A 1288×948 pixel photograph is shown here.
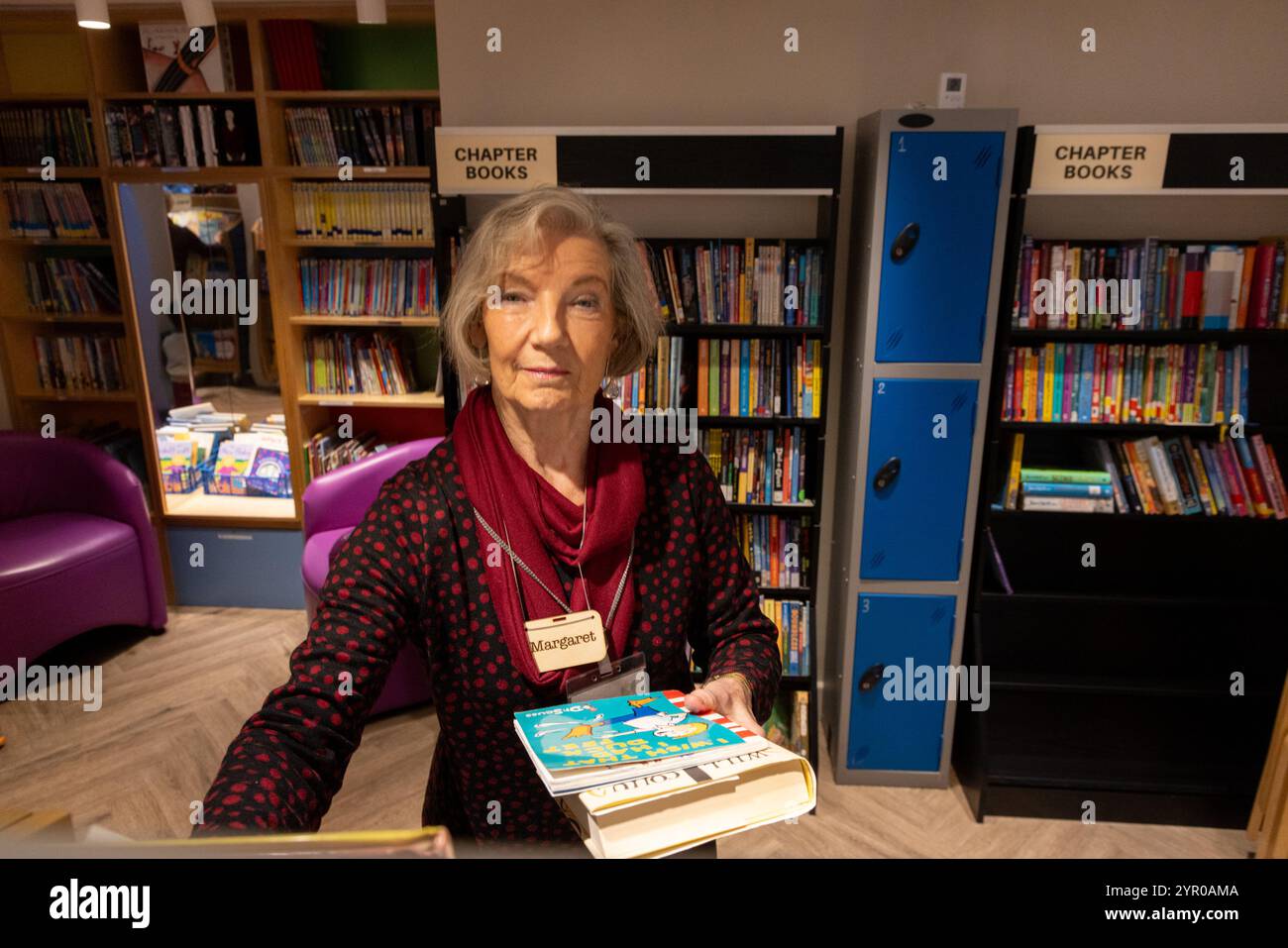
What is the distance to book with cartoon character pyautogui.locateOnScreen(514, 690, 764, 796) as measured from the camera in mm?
820

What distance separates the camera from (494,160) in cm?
268

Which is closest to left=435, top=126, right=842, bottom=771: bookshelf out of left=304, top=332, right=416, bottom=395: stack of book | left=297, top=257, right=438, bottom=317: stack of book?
left=297, top=257, right=438, bottom=317: stack of book

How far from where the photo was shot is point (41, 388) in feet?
14.1

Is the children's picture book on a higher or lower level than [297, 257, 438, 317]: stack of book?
higher

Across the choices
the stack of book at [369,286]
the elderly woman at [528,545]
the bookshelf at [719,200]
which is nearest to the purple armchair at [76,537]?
the stack of book at [369,286]

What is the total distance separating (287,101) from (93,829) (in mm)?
4335

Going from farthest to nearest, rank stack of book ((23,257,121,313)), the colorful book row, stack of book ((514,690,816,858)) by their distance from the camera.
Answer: the colorful book row
stack of book ((23,257,121,313))
stack of book ((514,690,816,858))

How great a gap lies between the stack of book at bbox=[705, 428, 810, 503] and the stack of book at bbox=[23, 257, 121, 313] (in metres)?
3.44

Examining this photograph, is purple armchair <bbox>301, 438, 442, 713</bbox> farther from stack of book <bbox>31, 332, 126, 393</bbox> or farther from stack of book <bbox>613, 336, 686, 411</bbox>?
stack of book <bbox>31, 332, 126, 393</bbox>

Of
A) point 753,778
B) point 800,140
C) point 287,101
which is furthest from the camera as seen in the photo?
point 287,101

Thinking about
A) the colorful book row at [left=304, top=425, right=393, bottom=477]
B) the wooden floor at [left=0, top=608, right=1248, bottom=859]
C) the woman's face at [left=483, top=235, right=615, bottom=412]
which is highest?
the woman's face at [left=483, top=235, right=615, bottom=412]
